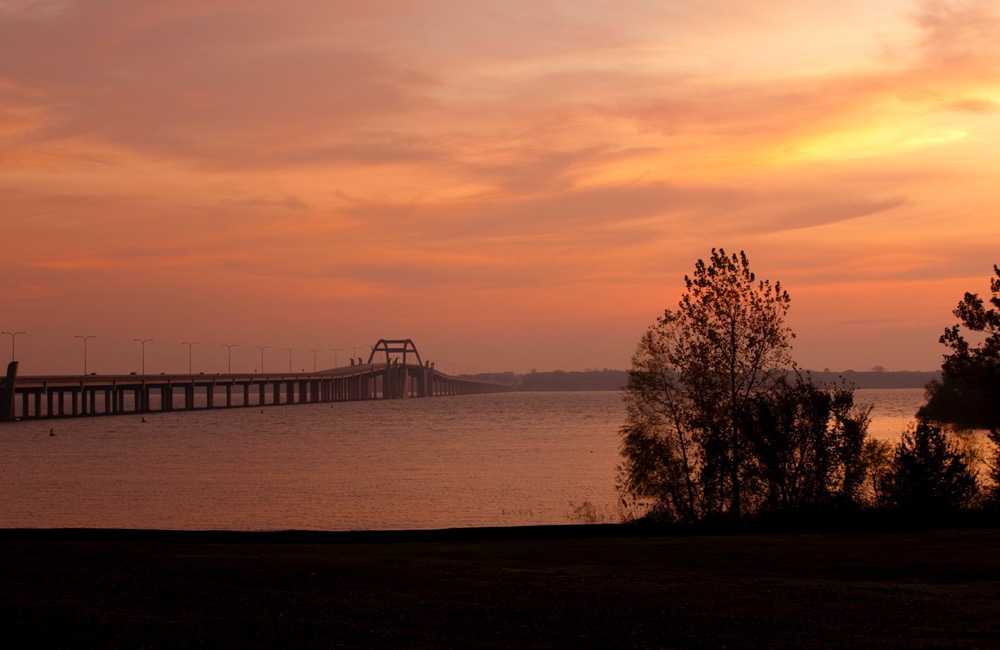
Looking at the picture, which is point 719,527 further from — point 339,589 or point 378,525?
point 339,589

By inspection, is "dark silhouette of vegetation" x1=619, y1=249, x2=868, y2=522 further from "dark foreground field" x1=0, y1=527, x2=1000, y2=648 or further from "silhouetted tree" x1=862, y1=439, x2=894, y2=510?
"dark foreground field" x1=0, y1=527, x2=1000, y2=648

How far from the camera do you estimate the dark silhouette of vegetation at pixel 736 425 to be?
49562 mm

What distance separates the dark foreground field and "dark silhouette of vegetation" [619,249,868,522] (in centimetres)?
1851

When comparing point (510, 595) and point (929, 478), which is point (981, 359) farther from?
point (510, 595)

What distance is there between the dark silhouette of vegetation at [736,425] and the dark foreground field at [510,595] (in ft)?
60.7

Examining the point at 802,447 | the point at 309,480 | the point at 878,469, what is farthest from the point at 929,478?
the point at 309,480

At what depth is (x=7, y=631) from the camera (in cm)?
1688

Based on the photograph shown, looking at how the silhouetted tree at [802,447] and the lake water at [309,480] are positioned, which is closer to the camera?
the silhouetted tree at [802,447]

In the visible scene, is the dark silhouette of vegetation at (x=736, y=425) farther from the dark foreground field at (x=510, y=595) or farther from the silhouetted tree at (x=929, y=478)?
the dark foreground field at (x=510, y=595)

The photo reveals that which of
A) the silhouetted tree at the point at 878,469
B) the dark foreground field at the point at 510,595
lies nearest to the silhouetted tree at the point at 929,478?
the silhouetted tree at the point at 878,469

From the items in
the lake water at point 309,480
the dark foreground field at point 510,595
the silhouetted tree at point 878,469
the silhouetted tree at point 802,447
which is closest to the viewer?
the dark foreground field at point 510,595

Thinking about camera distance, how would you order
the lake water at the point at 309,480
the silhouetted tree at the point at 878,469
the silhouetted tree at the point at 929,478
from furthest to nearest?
the lake water at the point at 309,480 → the silhouetted tree at the point at 878,469 → the silhouetted tree at the point at 929,478

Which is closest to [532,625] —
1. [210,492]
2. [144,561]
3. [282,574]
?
[282,574]

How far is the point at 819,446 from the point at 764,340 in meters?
5.39
